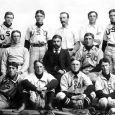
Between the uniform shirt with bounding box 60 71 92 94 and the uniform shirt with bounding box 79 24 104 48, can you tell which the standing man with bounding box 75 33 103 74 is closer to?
the uniform shirt with bounding box 79 24 104 48

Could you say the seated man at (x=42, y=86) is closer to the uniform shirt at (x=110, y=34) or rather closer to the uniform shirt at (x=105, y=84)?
the uniform shirt at (x=105, y=84)

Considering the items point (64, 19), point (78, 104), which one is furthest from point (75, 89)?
point (64, 19)

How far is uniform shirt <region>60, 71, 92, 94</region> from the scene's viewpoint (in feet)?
30.9

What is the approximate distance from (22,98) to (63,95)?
3.25ft

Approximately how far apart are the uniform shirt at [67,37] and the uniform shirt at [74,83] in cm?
161

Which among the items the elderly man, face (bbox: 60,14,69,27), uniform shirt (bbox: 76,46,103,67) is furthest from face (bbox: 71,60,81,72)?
face (bbox: 60,14,69,27)

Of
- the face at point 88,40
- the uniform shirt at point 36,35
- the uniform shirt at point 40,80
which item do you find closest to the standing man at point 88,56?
the face at point 88,40

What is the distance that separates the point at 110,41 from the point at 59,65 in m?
1.76

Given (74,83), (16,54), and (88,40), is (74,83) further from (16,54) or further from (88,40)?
(16,54)

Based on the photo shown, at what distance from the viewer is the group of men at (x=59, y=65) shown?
29.7 feet

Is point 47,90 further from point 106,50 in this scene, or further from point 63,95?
point 106,50

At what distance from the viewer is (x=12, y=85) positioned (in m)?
9.37

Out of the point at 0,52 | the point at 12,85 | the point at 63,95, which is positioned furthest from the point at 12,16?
the point at 63,95

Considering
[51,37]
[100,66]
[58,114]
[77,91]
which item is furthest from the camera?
[51,37]
